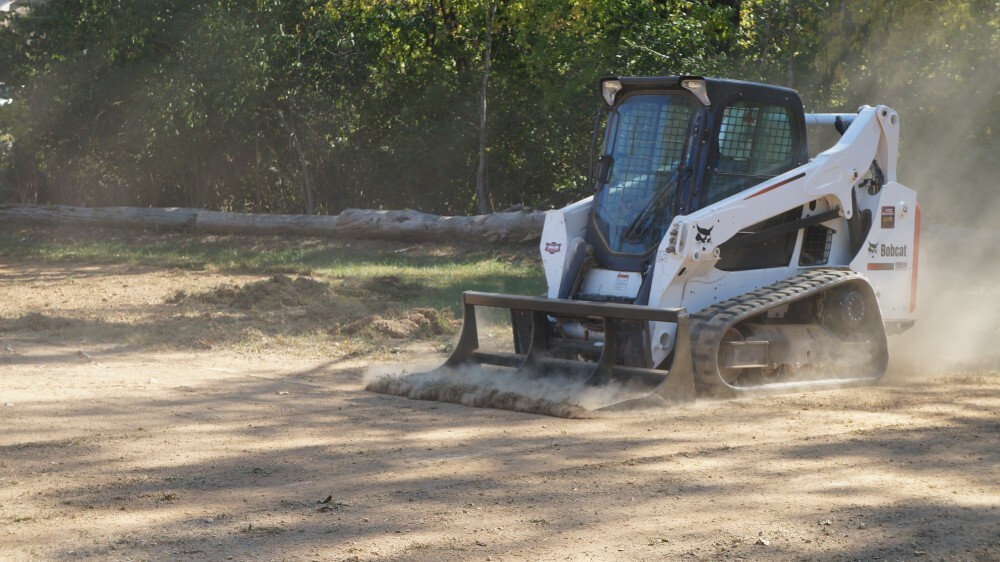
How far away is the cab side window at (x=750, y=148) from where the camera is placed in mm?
9188

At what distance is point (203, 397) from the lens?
878cm

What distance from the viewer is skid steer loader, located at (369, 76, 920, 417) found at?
8508 mm

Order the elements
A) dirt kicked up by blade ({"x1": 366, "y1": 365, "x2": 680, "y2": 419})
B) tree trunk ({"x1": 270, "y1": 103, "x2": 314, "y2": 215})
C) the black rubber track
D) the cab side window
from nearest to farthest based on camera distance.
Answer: dirt kicked up by blade ({"x1": 366, "y1": 365, "x2": 680, "y2": 419}), the black rubber track, the cab side window, tree trunk ({"x1": 270, "y1": 103, "x2": 314, "y2": 215})

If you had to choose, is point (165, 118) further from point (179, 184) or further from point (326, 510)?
point (326, 510)

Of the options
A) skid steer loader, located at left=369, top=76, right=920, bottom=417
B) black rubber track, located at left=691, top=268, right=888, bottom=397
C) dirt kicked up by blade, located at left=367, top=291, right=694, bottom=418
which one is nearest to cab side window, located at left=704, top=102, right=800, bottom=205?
skid steer loader, located at left=369, top=76, right=920, bottom=417

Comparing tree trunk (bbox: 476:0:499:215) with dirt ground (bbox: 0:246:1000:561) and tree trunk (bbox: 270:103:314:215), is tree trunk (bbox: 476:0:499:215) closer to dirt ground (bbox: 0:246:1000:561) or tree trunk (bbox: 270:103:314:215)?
tree trunk (bbox: 270:103:314:215)

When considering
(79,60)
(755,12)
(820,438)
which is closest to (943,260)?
(755,12)

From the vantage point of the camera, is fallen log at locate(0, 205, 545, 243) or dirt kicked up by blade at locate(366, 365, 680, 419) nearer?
dirt kicked up by blade at locate(366, 365, 680, 419)

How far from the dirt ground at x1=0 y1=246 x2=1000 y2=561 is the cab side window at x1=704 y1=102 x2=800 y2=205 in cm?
176

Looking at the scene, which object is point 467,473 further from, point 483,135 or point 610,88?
point 483,135

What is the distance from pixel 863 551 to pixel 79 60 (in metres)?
24.5

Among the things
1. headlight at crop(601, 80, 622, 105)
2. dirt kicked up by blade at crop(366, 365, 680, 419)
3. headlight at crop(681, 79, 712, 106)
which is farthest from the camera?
headlight at crop(601, 80, 622, 105)

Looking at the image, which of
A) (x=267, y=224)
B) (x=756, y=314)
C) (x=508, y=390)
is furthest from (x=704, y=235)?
(x=267, y=224)

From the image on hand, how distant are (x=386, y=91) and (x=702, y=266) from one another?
18.1 metres
